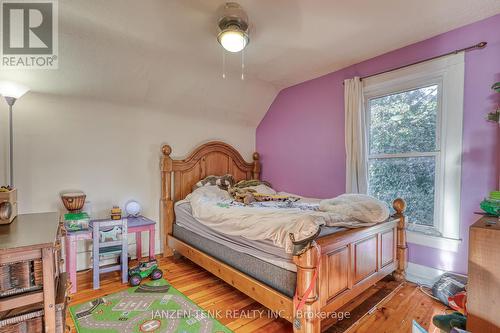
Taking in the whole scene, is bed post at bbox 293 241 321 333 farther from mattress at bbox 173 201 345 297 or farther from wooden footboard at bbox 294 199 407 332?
mattress at bbox 173 201 345 297

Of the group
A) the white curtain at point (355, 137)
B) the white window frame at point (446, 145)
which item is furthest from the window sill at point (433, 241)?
the white curtain at point (355, 137)

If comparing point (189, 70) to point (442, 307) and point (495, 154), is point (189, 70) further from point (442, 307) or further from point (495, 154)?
point (442, 307)

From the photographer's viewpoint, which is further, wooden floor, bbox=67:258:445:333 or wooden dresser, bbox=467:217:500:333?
wooden floor, bbox=67:258:445:333

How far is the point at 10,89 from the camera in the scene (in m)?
2.04

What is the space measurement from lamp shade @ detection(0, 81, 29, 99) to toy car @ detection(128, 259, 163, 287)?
1.91 metres

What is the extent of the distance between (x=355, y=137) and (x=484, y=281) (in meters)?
2.10

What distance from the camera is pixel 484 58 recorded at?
207cm

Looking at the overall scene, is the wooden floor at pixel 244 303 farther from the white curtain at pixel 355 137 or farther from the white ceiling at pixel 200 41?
the white ceiling at pixel 200 41

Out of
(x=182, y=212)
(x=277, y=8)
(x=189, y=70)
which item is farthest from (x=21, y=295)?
(x=189, y=70)

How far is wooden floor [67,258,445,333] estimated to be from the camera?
1.77 m

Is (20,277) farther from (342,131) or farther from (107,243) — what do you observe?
(342,131)

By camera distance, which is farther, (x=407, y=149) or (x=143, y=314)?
(x=407, y=149)

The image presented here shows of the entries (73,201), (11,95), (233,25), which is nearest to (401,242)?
(233,25)

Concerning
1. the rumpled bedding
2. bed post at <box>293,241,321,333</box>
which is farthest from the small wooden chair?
bed post at <box>293,241,321,333</box>
